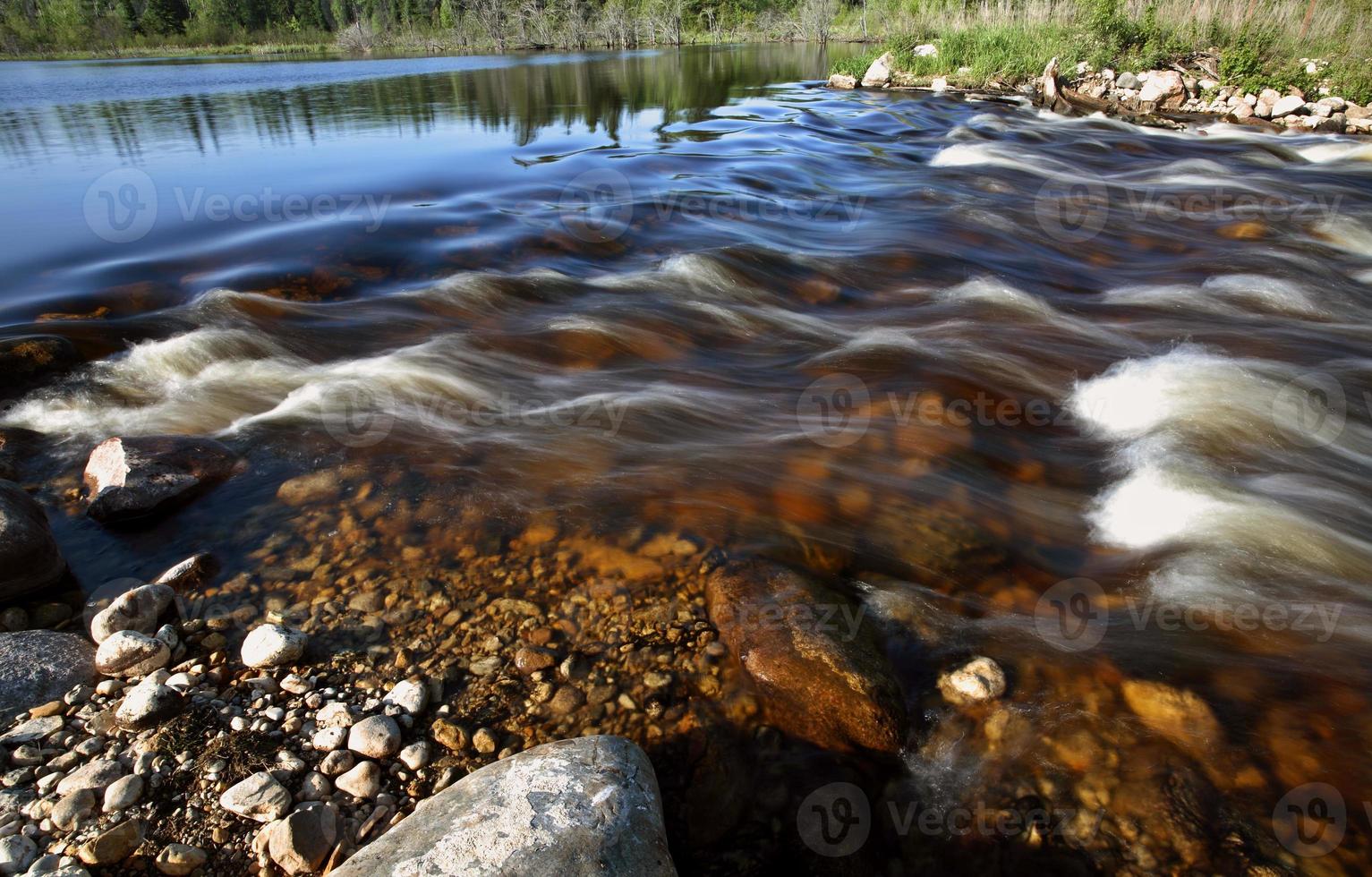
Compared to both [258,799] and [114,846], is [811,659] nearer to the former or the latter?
[258,799]

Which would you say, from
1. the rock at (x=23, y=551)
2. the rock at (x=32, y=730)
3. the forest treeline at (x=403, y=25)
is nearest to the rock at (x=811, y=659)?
the rock at (x=32, y=730)

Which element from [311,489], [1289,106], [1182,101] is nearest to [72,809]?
[311,489]

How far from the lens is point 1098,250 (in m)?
8.74

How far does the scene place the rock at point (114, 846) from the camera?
6.65ft

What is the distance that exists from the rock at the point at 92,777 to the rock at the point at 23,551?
1200 mm

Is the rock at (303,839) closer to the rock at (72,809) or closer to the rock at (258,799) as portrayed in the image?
the rock at (258,799)

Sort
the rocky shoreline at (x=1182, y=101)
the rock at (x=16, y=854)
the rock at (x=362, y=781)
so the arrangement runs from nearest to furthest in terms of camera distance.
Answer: the rock at (x=16, y=854)
the rock at (x=362, y=781)
the rocky shoreline at (x=1182, y=101)

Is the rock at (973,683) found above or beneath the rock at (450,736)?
above

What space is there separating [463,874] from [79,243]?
9738mm

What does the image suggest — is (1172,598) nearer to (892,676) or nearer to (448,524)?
(892,676)

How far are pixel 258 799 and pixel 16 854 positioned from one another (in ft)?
1.94

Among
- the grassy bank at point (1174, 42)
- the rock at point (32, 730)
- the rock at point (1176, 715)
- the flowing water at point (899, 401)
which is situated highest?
the grassy bank at point (1174, 42)

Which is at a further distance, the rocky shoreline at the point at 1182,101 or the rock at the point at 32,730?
the rocky shoreline at the point at 1182,101

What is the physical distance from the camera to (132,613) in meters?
2.87
